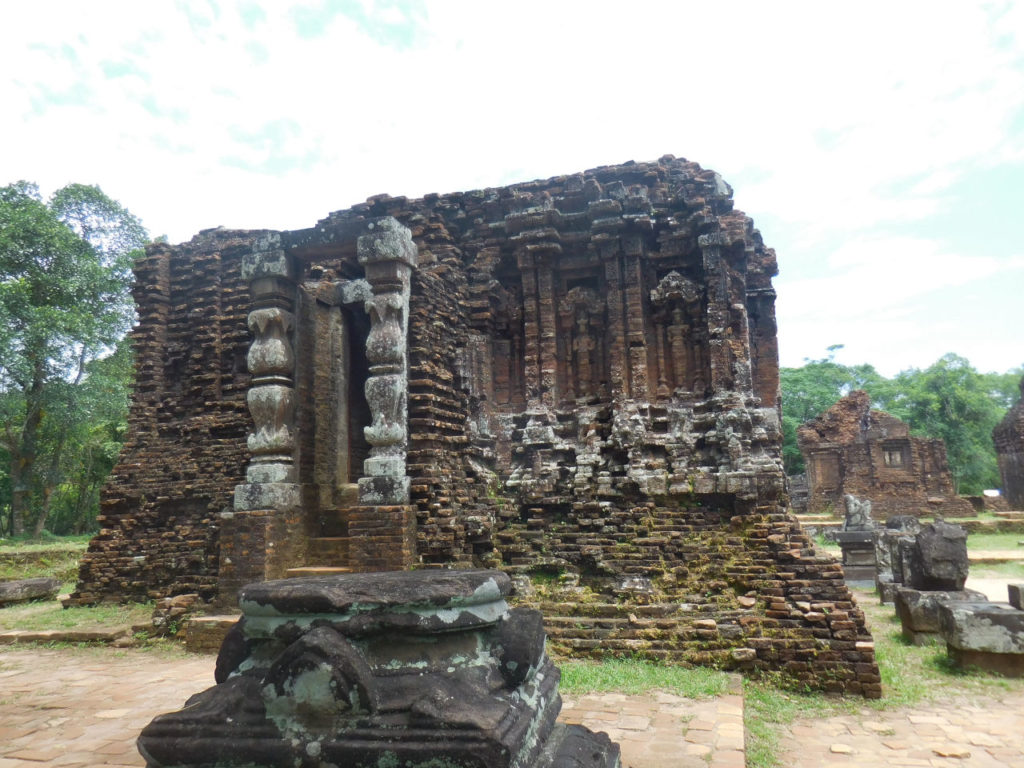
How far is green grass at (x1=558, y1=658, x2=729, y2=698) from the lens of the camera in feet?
18.0

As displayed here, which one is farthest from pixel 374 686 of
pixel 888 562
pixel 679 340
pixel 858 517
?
pixel 858 517

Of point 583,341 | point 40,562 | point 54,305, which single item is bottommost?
point 40,562

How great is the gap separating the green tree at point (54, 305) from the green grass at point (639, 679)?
18710 mm

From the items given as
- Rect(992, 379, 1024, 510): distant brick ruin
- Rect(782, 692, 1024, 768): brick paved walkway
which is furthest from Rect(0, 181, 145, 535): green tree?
Rect(992, 379, 1024, 510): distant brick ruin

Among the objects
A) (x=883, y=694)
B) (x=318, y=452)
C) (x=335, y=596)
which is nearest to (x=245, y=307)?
(x=318, y=452)

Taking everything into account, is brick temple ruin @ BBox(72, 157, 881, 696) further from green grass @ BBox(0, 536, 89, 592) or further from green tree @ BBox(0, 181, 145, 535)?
green tree @ BBox(0, 181, 145, 535)

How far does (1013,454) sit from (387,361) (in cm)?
2698

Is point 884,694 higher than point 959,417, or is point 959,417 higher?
point 959,417

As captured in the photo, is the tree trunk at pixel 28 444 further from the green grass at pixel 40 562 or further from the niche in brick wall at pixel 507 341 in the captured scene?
the niche in brick wall at pixel 507 341

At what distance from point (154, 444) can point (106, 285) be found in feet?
50.4

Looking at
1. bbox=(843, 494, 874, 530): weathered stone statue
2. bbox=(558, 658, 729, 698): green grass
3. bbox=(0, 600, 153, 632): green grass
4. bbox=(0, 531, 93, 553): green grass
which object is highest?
bbox=(843, 494, 874, 530): weathered stone statue

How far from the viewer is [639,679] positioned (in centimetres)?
576

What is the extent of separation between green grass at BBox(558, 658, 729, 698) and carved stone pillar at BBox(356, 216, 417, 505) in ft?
8.47

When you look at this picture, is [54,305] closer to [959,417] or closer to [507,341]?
[507,341]
